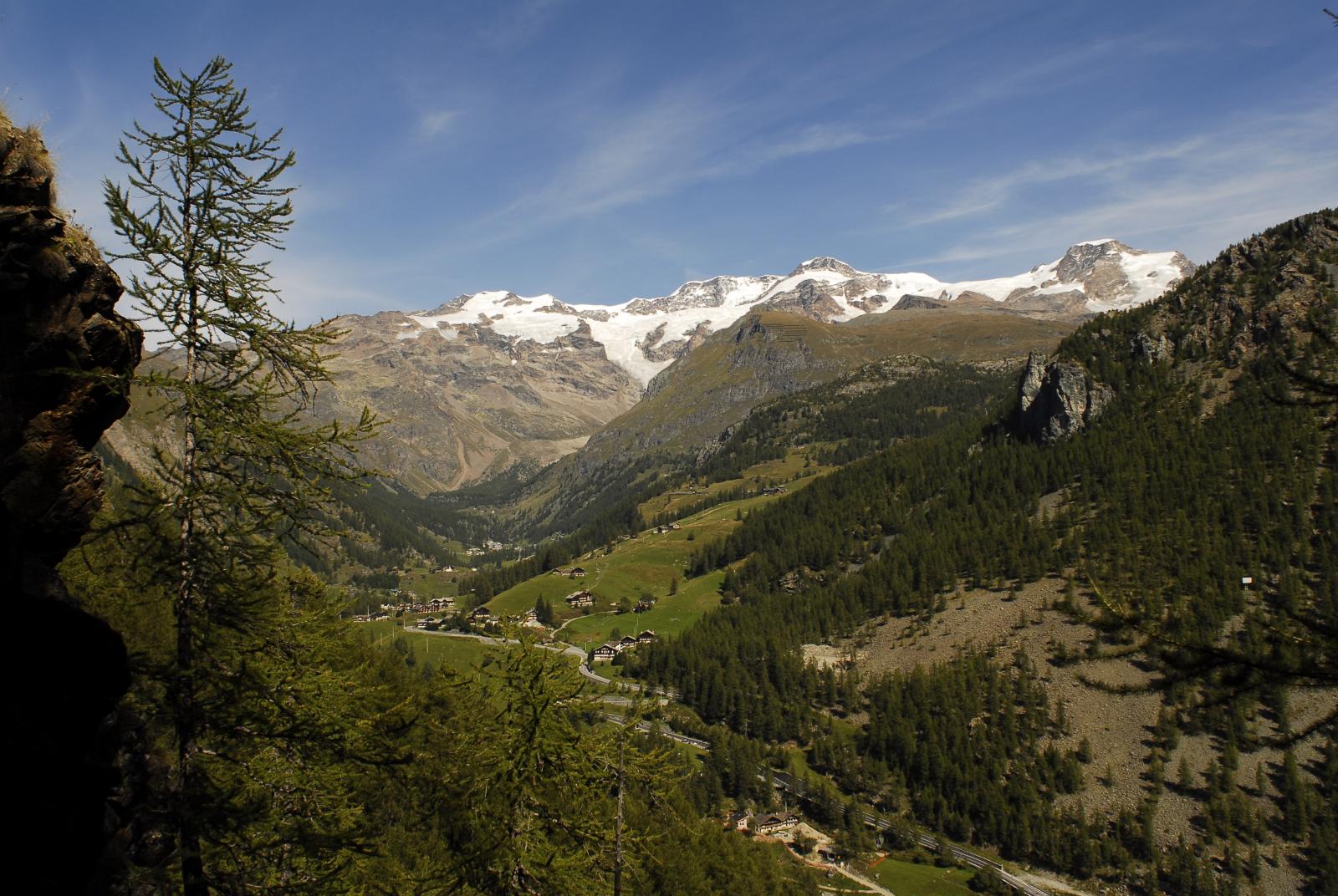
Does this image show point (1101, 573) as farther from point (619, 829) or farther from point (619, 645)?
point (619, 829)

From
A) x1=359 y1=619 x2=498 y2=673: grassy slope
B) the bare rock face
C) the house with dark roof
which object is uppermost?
the bare rock face

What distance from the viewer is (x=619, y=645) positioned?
16850 centimetres

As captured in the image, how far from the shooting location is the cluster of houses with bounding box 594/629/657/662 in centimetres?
16338

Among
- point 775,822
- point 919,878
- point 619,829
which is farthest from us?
point 775,822

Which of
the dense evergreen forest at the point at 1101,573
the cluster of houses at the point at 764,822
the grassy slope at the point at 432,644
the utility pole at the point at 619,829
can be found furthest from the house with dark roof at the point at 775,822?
the utility pole at the point at 619,829

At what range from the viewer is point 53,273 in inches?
448

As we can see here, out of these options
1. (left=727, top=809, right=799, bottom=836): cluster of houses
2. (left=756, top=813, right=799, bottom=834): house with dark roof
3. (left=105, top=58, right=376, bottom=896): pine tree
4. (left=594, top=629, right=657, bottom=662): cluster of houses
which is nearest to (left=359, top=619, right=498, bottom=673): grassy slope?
(left=594, top=629, right=657, bottom=662): cluster of houses

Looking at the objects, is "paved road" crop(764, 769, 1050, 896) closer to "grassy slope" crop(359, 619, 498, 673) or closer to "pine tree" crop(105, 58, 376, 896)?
"grassy slope" crop(359, 619, 498, 673)

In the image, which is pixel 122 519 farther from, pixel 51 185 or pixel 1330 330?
pixel 1330 330

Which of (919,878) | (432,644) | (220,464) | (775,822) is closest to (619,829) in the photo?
(220,464)

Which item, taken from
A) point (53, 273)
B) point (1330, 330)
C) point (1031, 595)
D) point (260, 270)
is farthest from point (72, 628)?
point (1031, 595)

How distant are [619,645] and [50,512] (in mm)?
164050

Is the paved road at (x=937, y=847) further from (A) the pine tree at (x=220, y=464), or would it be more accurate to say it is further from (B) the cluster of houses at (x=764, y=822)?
(A) the pine tree at (x=220, y=464)

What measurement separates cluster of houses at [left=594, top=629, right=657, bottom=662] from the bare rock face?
6134 inches
